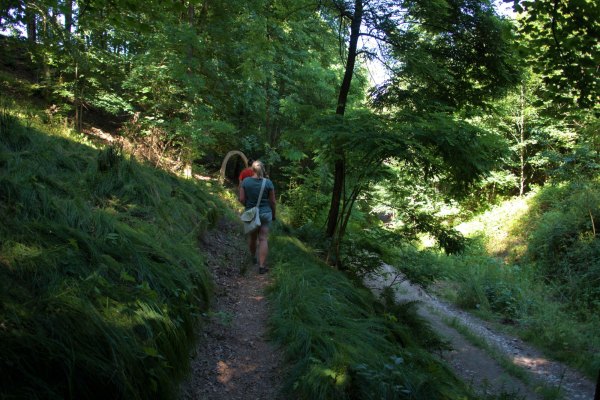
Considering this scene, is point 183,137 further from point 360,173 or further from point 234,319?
point 234,319

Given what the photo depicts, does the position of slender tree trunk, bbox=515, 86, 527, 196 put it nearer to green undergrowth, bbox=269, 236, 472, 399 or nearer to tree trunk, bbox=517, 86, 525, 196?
tree trunk, bbox=517, 86, 525, 196

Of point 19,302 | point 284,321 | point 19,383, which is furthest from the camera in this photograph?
point 284,321

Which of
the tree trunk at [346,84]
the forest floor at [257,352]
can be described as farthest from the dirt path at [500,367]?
the tree trunk at [346,84]

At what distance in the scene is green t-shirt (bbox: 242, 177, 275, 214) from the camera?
6707 mm

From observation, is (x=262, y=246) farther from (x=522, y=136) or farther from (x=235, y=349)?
(x=522, y=136)

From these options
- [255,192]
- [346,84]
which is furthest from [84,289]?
[346,84]

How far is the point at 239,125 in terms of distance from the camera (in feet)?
54.6

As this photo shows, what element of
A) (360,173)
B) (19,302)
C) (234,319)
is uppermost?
(360,173)

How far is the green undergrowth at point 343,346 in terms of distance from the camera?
323 centimetres

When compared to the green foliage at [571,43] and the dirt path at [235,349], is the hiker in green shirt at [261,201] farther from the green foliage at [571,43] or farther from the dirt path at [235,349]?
the green foliage at [571,43]

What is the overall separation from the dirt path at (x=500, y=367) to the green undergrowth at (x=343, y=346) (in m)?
0.97

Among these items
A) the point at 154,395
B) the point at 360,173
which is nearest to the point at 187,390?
the point at 154,395

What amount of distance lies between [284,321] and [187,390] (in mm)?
1408

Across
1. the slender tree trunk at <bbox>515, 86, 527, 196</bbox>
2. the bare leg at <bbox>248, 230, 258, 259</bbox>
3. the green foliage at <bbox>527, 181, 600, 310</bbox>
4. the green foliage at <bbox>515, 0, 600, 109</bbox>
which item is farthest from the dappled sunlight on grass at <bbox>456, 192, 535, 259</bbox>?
the bare leg at <bbox>248, 230, 258, 259</bbox>
